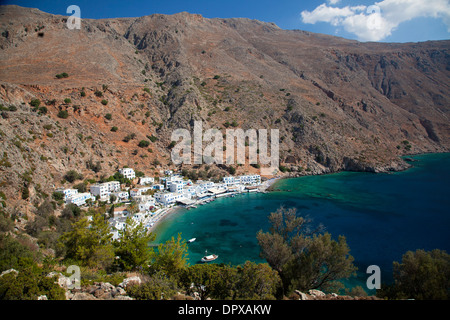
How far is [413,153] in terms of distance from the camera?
247ft

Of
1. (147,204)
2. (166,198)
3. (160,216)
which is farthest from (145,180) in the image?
(160,216)

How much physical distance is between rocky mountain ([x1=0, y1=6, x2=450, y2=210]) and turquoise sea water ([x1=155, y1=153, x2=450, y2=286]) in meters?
10.5

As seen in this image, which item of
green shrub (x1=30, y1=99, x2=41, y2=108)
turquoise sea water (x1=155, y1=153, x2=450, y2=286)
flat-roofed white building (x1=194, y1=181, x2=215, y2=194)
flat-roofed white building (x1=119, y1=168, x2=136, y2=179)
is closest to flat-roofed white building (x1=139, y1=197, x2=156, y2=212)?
turquoise sea water (x1=155, y1=153, x2=450, y2=286)

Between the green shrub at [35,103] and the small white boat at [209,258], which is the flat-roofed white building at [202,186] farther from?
the green shrub at [35,103]

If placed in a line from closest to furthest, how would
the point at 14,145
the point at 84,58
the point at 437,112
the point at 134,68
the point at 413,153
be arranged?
the point at 14,145, the point at 84,58, the point at 134,68, the point at 413,153, the point at 437,112

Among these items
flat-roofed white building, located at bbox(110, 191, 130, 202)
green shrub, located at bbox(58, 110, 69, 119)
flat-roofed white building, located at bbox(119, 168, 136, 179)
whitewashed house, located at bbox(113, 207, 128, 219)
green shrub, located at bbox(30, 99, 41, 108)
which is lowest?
whitewashed house, located at bbox(113, 207, 128, 219)

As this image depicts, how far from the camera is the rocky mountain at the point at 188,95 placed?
3553 centimetres

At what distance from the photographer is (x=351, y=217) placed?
Answer: 31.9 metres

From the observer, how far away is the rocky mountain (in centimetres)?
3553

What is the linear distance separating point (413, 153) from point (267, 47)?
64837mm

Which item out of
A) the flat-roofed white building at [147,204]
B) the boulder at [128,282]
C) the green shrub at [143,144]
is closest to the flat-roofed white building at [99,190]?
the flat-roofed white building at [147,204]

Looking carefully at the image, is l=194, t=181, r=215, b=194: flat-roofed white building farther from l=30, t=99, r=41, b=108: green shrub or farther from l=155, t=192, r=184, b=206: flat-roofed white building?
l=30, t=99, r=41, b=108: green shrub
